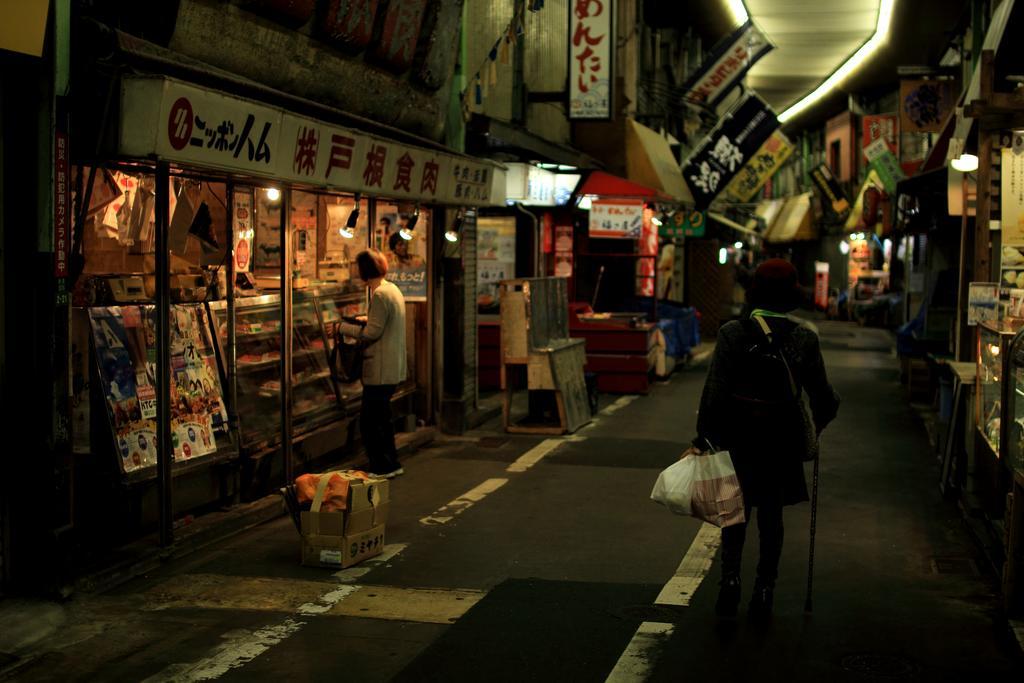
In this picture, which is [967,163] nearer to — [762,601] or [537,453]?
[537,453]

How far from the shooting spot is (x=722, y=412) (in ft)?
22.7

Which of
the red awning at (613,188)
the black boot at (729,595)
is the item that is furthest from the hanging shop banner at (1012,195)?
the red awning at (613,188)

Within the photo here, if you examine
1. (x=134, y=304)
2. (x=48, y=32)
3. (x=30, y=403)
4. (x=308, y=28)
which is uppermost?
(x=308, y=28)

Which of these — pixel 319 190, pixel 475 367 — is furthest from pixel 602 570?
pixel 475 367

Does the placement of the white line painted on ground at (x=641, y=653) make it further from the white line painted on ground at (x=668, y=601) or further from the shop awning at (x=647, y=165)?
the shop awning at (x=647, y=165)

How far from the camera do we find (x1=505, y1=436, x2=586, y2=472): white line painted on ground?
39.8 feet

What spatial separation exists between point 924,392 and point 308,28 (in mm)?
11534

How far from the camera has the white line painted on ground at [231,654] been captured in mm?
5902

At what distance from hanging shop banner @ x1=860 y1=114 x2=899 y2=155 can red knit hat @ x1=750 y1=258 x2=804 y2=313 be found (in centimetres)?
2580

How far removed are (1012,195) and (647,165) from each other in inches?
491

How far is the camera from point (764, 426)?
271 inches

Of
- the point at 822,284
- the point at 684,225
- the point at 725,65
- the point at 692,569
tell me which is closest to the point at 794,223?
the point at 822,284

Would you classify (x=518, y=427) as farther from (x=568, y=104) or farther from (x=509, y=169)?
(x=568, y=104)

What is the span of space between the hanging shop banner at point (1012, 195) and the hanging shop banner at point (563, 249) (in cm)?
1192
